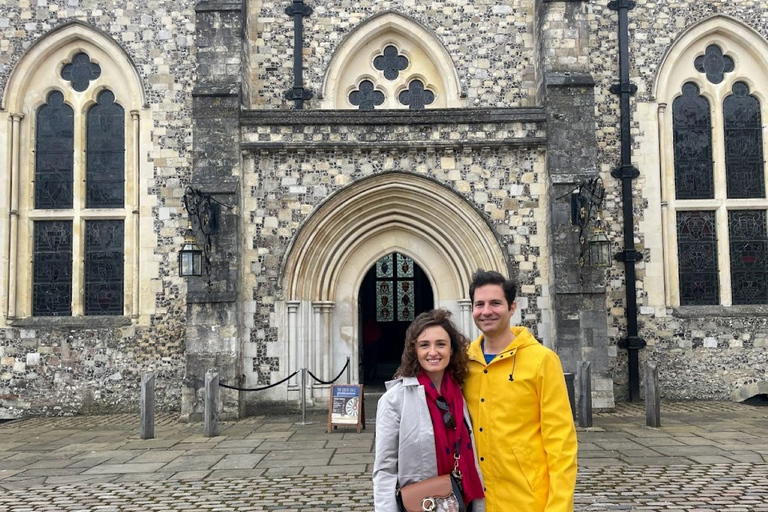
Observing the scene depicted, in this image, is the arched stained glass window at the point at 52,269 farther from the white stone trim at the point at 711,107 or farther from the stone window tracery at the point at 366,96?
the white stone trim at the point at 711,107

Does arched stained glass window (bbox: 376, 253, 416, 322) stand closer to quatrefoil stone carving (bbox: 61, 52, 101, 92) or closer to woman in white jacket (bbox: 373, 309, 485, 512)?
quatrefoil stone carving (bbox: 61, 52, 101, 92)

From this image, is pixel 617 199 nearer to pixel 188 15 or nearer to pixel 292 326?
pixel 292 326

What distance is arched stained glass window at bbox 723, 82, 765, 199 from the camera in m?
13.2

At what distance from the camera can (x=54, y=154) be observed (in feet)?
43.0

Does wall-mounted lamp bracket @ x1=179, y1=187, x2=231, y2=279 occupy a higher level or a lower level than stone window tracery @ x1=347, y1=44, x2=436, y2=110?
lower

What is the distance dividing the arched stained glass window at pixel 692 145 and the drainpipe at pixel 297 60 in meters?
7.21

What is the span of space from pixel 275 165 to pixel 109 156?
367 centimetres

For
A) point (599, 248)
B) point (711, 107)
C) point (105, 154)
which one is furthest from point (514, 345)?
point (711, 107)

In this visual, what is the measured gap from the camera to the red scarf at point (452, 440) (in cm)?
306

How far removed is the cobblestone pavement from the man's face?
A: 3.13m

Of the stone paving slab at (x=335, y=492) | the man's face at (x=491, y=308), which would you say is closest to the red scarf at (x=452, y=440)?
the man's face at (x=491, y=308)

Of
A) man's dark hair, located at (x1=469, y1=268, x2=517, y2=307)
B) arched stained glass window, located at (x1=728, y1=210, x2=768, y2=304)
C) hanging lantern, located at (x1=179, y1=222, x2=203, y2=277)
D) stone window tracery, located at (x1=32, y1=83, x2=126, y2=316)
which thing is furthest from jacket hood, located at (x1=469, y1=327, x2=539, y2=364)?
arched stained glass window, located at (x1=728, y1=210, x2=768, y2=304)

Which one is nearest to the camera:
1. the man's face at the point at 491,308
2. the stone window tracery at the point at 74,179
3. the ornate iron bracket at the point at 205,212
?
the man's face at the point at 491,308

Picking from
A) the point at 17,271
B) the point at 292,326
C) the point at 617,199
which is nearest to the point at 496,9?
the point at 617,199
